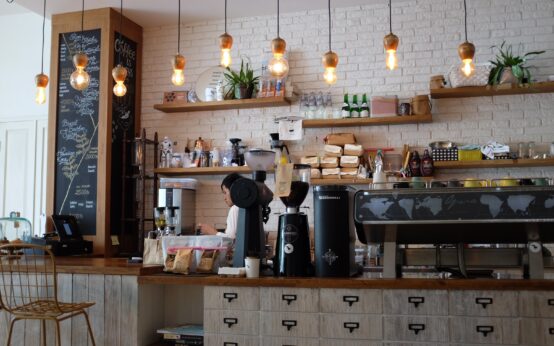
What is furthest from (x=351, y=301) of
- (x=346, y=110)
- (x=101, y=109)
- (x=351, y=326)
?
(x=101, y=109)

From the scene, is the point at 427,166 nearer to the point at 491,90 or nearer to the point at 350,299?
the point at 491,90

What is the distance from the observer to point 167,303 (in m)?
3.86

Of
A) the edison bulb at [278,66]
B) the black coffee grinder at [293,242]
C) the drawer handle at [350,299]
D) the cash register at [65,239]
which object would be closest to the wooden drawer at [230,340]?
the black coffee grinder at [293,242]

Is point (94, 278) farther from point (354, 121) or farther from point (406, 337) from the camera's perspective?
point (354, 121)

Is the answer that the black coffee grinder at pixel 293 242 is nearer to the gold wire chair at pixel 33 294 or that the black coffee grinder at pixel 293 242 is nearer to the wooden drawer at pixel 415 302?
the wooden drawer at pixel 415 302

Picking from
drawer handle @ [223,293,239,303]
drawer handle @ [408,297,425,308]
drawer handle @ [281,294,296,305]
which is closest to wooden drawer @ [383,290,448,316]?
drawer handle @ [408,297,425,308]

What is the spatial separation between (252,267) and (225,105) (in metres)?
3.59

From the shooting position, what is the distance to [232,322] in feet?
10.5

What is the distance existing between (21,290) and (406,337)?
2.40 metres

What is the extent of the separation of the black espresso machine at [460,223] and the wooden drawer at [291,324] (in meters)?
0.47

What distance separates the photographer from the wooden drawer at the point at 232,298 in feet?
10.4

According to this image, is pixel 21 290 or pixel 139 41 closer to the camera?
pixel 21 290

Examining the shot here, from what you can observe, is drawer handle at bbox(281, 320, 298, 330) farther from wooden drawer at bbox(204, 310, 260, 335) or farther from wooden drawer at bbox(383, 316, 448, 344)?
wooden drawer at bbox(383, 316, 448, 344)

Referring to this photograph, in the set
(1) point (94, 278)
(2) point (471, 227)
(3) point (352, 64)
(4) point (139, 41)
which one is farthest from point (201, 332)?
(4) point (139, 41)
